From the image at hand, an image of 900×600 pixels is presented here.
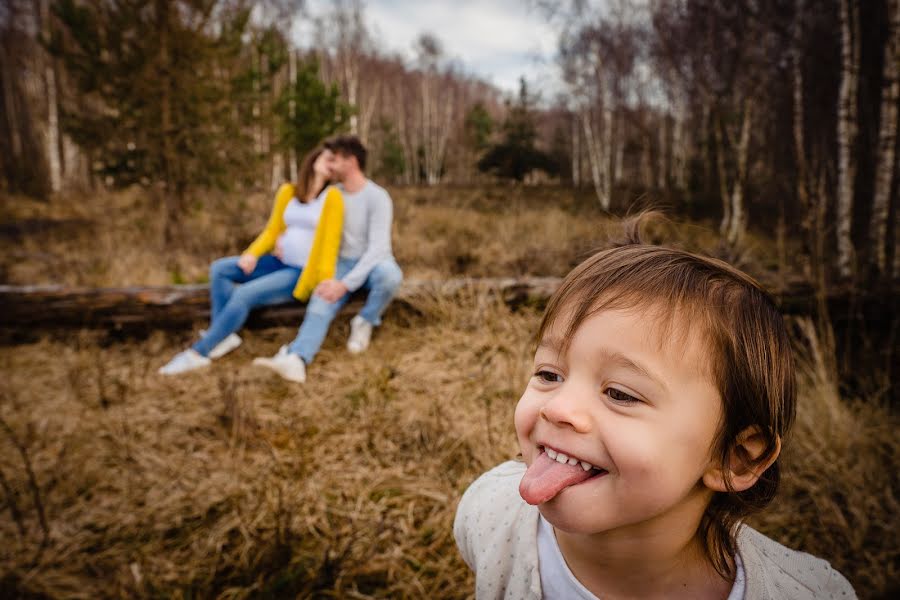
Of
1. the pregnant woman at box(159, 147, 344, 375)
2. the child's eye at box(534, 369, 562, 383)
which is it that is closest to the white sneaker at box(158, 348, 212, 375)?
the pregnant woman at box(159, 147, 344, 375)

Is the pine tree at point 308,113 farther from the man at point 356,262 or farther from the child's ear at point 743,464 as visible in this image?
the child's ear at point 743,464

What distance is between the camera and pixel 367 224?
3549mm

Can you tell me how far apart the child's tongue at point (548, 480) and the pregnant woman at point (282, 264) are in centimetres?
279

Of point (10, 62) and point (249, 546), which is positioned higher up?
point (10, 62)

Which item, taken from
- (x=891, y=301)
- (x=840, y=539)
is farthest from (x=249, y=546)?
(x=891, y=301)

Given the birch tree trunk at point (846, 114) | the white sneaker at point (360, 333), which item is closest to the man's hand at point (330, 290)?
the white sneaker at point (360, 333)

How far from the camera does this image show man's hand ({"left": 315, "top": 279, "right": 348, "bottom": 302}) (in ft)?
10.7

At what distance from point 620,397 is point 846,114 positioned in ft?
20.6

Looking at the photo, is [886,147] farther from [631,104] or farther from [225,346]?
[631,104]

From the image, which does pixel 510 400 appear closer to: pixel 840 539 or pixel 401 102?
pixel 840 539

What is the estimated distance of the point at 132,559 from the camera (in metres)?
1.71

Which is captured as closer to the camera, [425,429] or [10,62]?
[425,429]

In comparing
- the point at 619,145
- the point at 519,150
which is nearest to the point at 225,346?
the point at 519,150

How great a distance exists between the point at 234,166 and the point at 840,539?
8.01 metres
